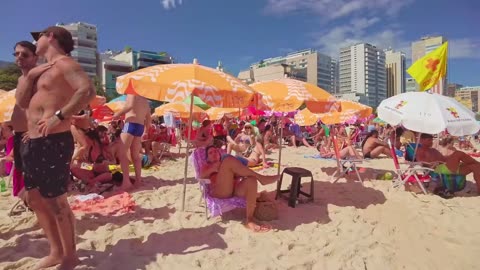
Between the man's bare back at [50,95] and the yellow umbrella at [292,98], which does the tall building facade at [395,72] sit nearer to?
the yellow umbrella at [292,98]

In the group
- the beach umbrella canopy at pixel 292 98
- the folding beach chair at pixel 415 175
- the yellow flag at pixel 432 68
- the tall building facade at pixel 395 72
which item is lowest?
the folding beach chair at pixel 415 175

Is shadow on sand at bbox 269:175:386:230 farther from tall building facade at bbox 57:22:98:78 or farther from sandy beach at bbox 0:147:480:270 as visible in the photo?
tall building facade at bbox 57:22:98:78

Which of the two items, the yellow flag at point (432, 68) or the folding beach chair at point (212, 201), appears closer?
the folding beach chair at point (212, 201)

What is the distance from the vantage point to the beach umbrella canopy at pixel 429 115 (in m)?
4.35

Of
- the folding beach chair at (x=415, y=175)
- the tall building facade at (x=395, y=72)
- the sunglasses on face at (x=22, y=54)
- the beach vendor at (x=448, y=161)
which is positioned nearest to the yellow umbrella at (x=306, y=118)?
the beach vendor at (x=448, y=161)

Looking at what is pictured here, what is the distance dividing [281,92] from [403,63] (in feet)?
477

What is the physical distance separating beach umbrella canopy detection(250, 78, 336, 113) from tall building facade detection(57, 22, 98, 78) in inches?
2678

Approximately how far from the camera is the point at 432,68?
552 cm

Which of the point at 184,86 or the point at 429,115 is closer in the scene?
the point at 184,86

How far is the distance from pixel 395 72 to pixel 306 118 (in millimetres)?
137107

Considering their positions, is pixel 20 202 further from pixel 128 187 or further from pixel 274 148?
pixel 274 148

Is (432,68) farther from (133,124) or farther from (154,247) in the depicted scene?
(154,247)

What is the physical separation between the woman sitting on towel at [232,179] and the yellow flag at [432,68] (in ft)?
11.6

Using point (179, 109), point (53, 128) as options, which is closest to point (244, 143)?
point (179, 109)
